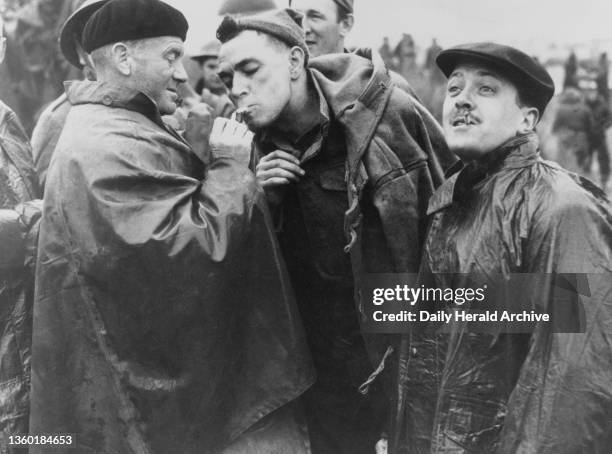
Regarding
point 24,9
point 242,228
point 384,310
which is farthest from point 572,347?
point 24,9

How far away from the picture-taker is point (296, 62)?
9.82ft

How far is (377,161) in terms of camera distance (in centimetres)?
293

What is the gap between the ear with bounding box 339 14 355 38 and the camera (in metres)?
4.66

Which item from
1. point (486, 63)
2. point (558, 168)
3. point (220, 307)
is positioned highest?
point (486, 63)

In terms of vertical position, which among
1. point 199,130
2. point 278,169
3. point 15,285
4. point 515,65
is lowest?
point 15,285

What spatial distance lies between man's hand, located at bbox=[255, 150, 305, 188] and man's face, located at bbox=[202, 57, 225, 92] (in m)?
3.48

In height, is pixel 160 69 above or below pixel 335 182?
above

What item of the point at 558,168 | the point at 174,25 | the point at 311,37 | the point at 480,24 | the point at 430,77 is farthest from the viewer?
the point at 430,77

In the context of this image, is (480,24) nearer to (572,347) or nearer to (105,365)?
(572,347)

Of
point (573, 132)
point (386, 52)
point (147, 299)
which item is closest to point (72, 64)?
point (147, 299)

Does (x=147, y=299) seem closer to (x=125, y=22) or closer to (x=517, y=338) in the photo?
(x=125, y=22)

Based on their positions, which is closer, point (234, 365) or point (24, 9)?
point (234, 365)

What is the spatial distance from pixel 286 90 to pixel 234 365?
1067mm

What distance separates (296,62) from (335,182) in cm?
49
